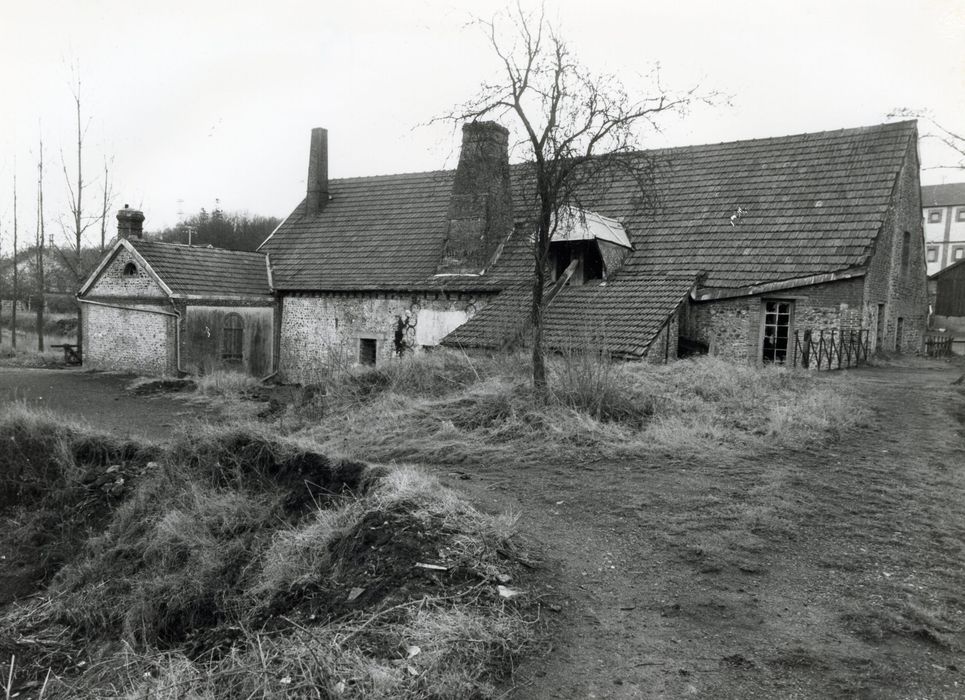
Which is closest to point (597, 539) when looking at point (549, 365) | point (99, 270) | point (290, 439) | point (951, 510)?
point (951, 510)

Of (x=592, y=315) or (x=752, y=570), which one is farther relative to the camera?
(x=592, y=315)

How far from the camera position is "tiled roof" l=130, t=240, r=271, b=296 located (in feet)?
63.3

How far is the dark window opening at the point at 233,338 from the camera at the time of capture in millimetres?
19891

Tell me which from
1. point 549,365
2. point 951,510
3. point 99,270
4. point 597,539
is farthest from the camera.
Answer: point 99,270

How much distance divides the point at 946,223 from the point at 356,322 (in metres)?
56.3

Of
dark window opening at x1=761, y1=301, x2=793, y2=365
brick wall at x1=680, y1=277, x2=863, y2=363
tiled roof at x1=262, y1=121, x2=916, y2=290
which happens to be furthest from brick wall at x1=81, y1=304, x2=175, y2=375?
dark window opening at x1=761, y1=301, x2=793, y2=365

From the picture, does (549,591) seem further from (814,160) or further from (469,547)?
(814,160)

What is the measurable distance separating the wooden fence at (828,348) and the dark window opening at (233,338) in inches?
602

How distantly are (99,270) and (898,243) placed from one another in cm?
2281

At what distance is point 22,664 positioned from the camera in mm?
5824

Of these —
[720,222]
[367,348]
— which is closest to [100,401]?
[367,348]

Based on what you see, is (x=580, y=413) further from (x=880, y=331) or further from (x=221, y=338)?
(x=221, y=338)

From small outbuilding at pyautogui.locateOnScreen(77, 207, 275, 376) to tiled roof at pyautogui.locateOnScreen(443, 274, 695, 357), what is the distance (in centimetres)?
762

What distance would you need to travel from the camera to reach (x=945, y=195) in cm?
5628
